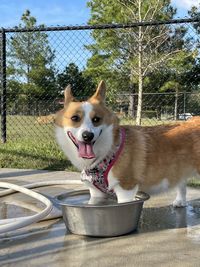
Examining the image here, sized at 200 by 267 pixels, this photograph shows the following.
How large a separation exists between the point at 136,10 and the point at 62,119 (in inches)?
860

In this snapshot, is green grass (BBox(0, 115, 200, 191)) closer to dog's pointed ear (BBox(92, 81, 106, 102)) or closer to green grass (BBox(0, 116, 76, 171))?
green grass (BBox(0, 116, 76, 171))

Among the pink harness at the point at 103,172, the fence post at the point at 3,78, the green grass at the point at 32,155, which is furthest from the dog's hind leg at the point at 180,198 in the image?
the fence post at the point at 3,78

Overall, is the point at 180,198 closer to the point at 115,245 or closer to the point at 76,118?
the point at 115,245

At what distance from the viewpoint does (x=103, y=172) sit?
3.35 m

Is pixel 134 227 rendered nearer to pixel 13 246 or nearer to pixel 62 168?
pixel 13 246

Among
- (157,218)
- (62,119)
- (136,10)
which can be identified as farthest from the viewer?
(136,10)

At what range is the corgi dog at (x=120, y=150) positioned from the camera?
3234 mm

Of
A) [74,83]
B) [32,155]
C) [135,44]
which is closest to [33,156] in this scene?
[32,155]

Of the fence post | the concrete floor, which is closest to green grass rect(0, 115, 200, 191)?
the fence post

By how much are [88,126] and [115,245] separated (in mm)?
876

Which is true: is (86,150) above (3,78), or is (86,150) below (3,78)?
below

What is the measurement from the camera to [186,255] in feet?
9.01

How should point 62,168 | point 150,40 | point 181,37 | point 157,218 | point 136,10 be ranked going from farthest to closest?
point 136,10, point 181,37, point 150,40, point 62,168, point 157,218

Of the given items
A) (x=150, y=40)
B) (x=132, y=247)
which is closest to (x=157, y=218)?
(x=132, y=247)
